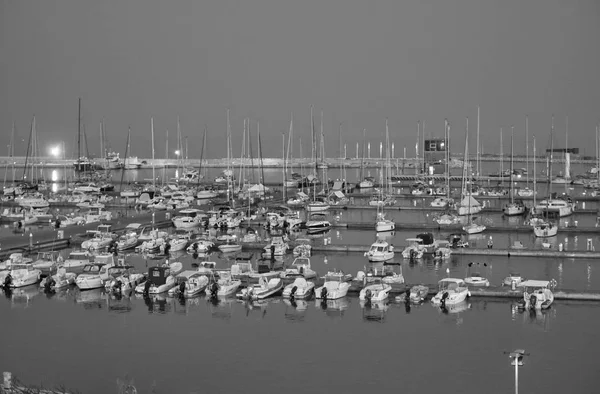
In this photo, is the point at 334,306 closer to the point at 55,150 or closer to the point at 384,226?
the point at 384,226

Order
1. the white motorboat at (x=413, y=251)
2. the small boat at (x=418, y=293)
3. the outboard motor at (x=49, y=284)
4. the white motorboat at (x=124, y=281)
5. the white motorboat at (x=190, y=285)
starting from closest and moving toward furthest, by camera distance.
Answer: the small boat at (x=418, y=293)
the white motorboat at (x=190, y=285)
the white motorboat at (x=124, y=281)
the outboard motor at (x=49, y=284)
the white motorboat at (x=413, y=251)

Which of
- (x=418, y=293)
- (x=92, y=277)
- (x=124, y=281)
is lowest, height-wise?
(x=418, y=293)

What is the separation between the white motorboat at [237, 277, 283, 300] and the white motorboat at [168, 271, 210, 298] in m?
1.64

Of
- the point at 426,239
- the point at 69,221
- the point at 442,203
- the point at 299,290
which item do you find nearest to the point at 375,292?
the point at 299,290

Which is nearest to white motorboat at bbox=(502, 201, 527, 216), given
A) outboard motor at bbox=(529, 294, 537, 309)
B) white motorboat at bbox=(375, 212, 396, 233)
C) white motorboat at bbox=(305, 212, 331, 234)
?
white motorboat at bbox=(375, 212, 396, 233)

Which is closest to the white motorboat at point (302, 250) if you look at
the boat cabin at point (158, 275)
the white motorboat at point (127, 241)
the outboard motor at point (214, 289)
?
the white motorboat at point (127, 241)

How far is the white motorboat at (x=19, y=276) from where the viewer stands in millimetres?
36000

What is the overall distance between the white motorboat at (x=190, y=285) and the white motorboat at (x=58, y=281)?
4.50 metres

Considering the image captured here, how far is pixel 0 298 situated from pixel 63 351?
7996mm

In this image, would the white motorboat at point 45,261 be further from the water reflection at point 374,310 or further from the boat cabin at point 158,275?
the water reflection at point 374,310

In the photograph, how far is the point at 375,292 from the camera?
109 ft

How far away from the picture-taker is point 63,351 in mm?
28172

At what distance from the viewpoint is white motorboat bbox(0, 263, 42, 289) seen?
3600 cm

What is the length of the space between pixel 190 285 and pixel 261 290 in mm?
2906
